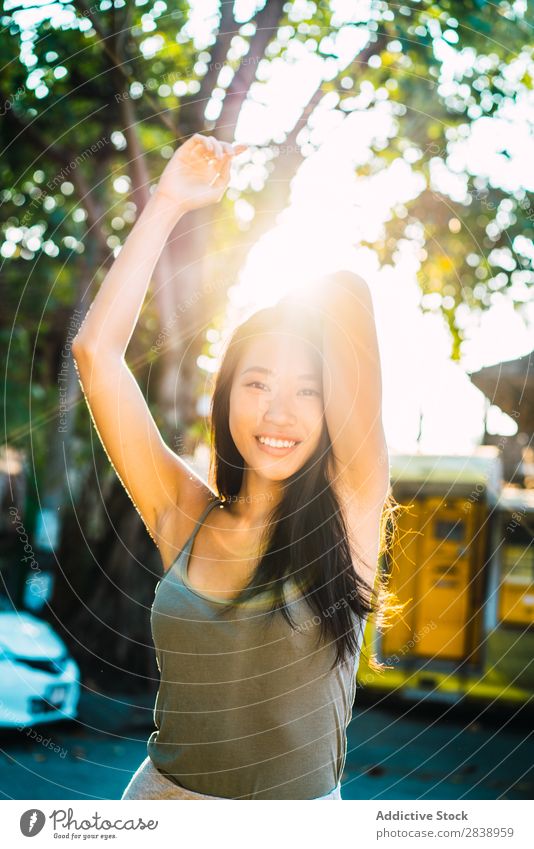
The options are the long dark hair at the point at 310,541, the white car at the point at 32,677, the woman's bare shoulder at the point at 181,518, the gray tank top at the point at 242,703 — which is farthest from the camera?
the white car at the point at 32,677

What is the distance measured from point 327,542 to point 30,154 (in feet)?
22.1

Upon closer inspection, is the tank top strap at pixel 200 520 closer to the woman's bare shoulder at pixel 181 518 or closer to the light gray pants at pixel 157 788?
the woman's bare shoulder at pixel 181 518

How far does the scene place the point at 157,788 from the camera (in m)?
1.82

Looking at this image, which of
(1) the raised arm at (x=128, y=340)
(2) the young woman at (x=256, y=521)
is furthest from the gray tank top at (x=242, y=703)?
(1) the raised arm at (x=128, y=340)

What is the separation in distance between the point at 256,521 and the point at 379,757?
21.0 ft

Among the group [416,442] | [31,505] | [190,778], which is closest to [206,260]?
[416,442]

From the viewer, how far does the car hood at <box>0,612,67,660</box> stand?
699 centimetres

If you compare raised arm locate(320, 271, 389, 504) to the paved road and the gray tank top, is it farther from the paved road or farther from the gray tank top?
the paved road

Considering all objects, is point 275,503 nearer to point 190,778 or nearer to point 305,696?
point 305,696

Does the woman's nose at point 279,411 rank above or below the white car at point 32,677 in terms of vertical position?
above

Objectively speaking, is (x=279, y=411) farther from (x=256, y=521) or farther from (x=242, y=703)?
(x=242, y=703)

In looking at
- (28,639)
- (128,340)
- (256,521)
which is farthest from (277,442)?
(28,639)

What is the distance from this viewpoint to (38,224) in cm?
834

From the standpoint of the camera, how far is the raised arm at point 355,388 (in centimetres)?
191
